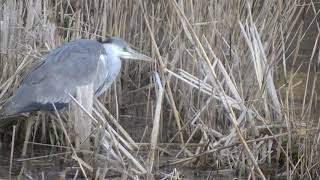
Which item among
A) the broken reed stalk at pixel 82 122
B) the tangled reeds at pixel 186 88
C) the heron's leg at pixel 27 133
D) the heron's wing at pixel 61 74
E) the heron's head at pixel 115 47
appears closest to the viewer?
the tangled reeds at pixel 186 88

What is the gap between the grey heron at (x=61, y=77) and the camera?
4.80 meters

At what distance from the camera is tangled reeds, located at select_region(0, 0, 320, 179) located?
4098mm

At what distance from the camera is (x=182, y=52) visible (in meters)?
5.28

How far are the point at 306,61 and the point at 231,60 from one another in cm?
220

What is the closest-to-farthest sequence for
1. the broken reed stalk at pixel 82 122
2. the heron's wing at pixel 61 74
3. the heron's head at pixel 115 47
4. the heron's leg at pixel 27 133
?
the broken reed stalk at pixel 82 122, the heron's leg at pixel 27 133, the heron's wing at pixel 61 74, the heron's head at pixel 115 47

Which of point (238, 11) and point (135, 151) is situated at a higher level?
point (238, 11)

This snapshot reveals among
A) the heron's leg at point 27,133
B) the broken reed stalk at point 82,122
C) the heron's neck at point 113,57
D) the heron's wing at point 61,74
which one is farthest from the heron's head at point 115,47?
the broken reed stalk at point 82,122

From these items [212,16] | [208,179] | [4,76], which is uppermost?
[212,16]

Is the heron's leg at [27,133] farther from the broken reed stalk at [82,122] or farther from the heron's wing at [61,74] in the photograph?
the broken reed stalk at [82,122]

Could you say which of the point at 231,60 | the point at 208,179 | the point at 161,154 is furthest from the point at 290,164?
the point at 231,60

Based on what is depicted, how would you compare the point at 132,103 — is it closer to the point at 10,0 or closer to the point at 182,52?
the point at 182,52

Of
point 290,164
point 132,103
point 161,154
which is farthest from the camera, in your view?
point 132,103

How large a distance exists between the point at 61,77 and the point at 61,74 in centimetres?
2

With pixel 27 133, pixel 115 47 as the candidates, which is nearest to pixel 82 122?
pixel 27 133
